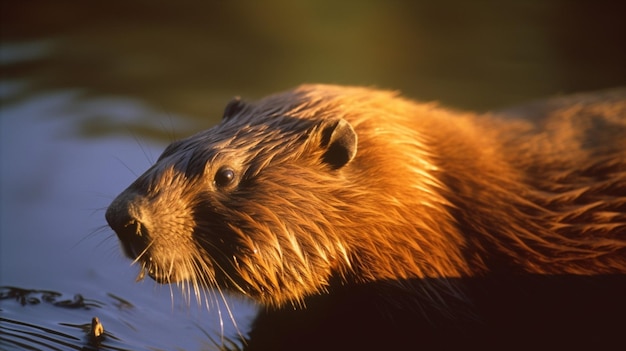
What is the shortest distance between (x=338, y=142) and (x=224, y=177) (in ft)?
1.24

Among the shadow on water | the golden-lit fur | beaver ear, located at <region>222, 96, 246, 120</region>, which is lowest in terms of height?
the shadow on water

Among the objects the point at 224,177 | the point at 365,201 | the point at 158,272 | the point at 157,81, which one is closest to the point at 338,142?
the point at 365,201

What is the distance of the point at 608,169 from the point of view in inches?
122

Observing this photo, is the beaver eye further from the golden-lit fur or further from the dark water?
the dark water

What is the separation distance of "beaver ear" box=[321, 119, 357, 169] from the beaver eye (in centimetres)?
32

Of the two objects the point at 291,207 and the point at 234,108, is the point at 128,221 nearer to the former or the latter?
the point at 291,207

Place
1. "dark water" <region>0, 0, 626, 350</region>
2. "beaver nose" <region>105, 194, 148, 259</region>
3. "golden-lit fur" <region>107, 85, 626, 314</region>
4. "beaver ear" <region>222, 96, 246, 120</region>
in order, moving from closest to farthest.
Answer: "beaver nose" <region>105, 194, 148, 259</region>
"golden-lit fur" <region>107, 85, 626, 314</region>
"beaver ear" <region>222, 96, 246, 120</region>
"dark water" <region>0, 0, 626, 350</region>

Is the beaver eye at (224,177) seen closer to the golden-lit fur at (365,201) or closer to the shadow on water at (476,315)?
the golden-lit fur at (365,201)

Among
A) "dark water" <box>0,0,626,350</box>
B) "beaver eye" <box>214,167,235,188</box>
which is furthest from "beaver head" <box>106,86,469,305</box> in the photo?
"dark water" <box>0,0,626,350</box>

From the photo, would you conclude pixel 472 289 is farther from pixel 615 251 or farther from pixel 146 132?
pixel 146 132

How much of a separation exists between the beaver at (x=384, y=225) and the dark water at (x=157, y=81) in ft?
1.47

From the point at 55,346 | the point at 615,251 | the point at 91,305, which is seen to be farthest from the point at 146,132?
the point at 615,251

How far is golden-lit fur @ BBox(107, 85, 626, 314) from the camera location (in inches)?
109

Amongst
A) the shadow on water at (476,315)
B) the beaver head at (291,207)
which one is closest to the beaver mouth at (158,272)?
the beaver head at (291,207)
